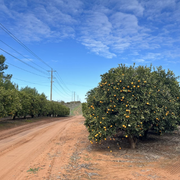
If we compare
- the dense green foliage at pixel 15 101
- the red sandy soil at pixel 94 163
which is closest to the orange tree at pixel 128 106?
the red sandy soil at pixel 94 163

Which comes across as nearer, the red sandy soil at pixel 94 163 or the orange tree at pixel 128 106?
the red sandy soil at pixel 94 163

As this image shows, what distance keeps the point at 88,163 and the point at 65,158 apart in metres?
1.21

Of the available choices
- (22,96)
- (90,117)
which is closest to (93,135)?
(90,117)

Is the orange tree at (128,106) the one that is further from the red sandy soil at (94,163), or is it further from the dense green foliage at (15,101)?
the dense green foliage at (15,101)

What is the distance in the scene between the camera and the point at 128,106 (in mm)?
7660

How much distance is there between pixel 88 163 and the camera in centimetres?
689

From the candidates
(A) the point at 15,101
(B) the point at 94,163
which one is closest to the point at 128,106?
(B) the point at 94,163

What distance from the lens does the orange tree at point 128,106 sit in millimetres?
7574

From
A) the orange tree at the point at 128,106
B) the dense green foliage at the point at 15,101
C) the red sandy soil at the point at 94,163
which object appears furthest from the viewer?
the dense green foliage at the point at 15,101

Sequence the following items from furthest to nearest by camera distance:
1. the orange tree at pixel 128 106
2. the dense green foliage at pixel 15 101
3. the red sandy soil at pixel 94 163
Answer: the dense green foliage at pixel 15 101 < the orange tree at pixel 128 106 < the red sandy soil at pixel 94 163

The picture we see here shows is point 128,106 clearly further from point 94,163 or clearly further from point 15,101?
point 15,101

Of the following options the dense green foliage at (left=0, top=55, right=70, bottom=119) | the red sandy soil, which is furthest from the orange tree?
the dense green foliage at (left=0, top=55, right=70, bottom=119)

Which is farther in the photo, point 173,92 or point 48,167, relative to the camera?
point 173,92

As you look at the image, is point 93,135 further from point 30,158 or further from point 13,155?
point 13,155
